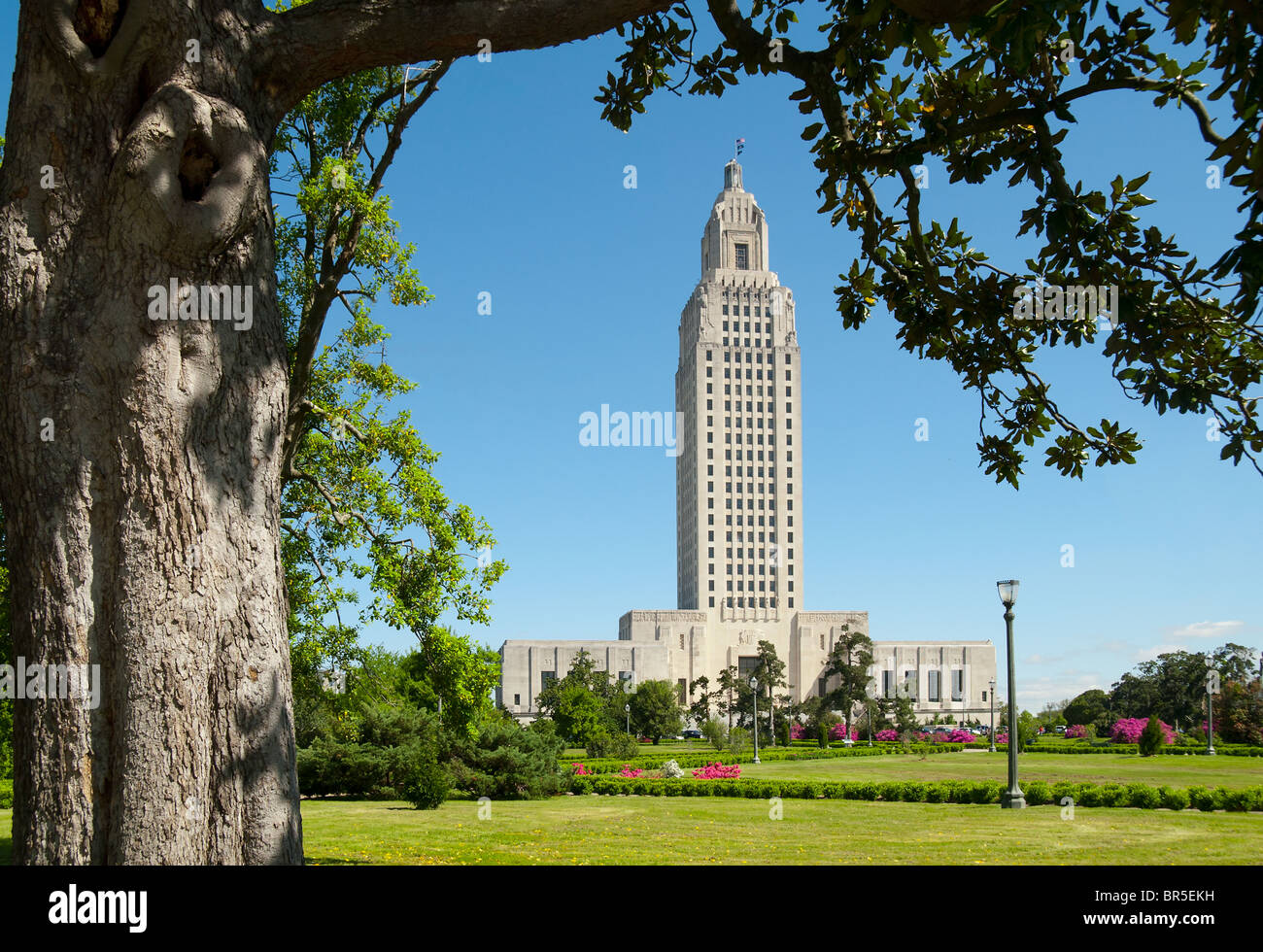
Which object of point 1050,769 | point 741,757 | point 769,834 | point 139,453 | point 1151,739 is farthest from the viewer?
point 741,757

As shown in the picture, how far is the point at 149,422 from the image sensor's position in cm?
437

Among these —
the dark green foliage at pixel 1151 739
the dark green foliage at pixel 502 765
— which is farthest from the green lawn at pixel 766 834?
the dark green foliage at pixel 1151 739

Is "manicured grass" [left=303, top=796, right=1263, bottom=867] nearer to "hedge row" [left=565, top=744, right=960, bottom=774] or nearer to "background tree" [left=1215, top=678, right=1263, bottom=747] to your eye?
"hedge row" [left=565, top=744, right=960, bottom=774]

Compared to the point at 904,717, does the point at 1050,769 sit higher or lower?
higher

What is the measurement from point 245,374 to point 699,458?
11831cm

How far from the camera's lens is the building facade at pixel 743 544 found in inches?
4599

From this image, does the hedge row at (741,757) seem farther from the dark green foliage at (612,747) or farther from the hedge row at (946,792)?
the hedge row at (946,792)

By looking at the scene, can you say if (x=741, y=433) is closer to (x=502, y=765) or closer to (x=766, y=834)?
(x=502, y=765)

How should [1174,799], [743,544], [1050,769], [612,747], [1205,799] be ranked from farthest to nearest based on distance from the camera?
1. [743,544]
2. [612,747]
3. [1050,769]
4. [1174,799]
5. [1205,799]

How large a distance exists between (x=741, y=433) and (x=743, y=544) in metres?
14.1

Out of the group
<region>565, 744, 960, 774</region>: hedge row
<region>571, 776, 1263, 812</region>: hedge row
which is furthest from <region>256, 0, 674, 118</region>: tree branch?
<region>565, 744, 960, 774</region>: hedge row

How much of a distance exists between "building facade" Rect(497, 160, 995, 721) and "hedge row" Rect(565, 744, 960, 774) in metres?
54.9

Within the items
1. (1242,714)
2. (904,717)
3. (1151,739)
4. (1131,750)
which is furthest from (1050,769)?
(904,717)
